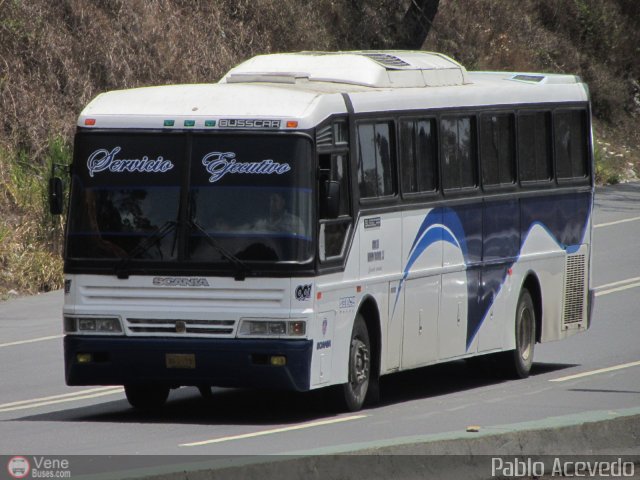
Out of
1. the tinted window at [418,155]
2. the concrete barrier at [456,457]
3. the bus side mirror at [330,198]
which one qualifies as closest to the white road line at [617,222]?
the tinted window at [418,155]

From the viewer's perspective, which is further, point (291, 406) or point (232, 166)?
point (291, 406)

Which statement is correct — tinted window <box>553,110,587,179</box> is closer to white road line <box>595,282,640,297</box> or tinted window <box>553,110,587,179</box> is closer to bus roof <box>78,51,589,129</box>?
bus roof <box>78,51,589,129</box>

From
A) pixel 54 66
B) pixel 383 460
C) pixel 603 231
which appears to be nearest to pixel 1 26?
pixel 54 66

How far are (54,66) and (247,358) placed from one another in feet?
54.8

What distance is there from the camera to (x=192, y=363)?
39.5 feet

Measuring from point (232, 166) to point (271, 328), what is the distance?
1.36 metres

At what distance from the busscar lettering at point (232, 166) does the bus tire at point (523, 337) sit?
16.2ft

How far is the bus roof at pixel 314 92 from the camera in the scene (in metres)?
12.5

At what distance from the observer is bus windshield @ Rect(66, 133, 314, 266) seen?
12117 mm

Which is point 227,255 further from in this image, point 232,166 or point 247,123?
point 247,123

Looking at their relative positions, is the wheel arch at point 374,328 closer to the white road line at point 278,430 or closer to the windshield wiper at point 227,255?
the white road line at point 278,430

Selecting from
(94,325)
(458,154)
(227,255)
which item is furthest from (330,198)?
(458,154)

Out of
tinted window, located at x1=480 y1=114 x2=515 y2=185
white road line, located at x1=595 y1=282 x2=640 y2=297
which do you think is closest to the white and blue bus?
tinted window, located at x1=480 y1=114 x2=515 y2=185

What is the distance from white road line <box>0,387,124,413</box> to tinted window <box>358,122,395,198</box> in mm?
3513
